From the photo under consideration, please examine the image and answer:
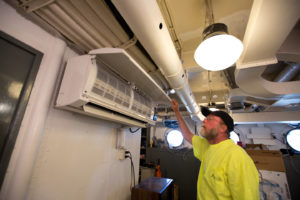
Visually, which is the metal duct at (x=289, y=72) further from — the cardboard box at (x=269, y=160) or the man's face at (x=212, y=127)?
the man's face at (x=212, y=127)

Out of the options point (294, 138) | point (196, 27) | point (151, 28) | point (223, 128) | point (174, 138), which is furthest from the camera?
point (174, 138)

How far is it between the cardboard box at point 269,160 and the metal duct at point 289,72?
1.28 meters

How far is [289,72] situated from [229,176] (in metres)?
2.16

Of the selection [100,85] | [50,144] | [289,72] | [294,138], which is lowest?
[50,144]

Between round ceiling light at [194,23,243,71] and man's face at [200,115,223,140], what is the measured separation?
50cm

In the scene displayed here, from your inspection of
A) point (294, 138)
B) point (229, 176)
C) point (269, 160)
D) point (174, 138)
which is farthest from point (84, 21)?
point (294, 138)

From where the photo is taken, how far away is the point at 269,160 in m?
2.27

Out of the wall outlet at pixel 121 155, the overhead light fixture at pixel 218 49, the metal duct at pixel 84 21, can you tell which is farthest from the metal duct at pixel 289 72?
the wall outlet at pixel 121 155

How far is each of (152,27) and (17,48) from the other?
915 millimetres

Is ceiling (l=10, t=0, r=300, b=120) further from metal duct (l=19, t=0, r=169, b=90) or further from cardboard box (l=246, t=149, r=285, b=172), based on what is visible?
cardboard box (l=246, t=149, r=285, b=172)

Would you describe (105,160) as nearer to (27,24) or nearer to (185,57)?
(27,24)

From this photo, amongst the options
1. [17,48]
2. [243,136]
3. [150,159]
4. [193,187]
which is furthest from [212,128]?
[243,136]

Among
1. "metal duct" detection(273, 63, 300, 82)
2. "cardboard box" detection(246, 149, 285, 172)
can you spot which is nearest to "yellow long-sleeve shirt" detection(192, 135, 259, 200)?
"metal duct" detection(273, 63, 300, 82)

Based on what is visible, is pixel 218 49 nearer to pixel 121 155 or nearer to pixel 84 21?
pixel 84 21
